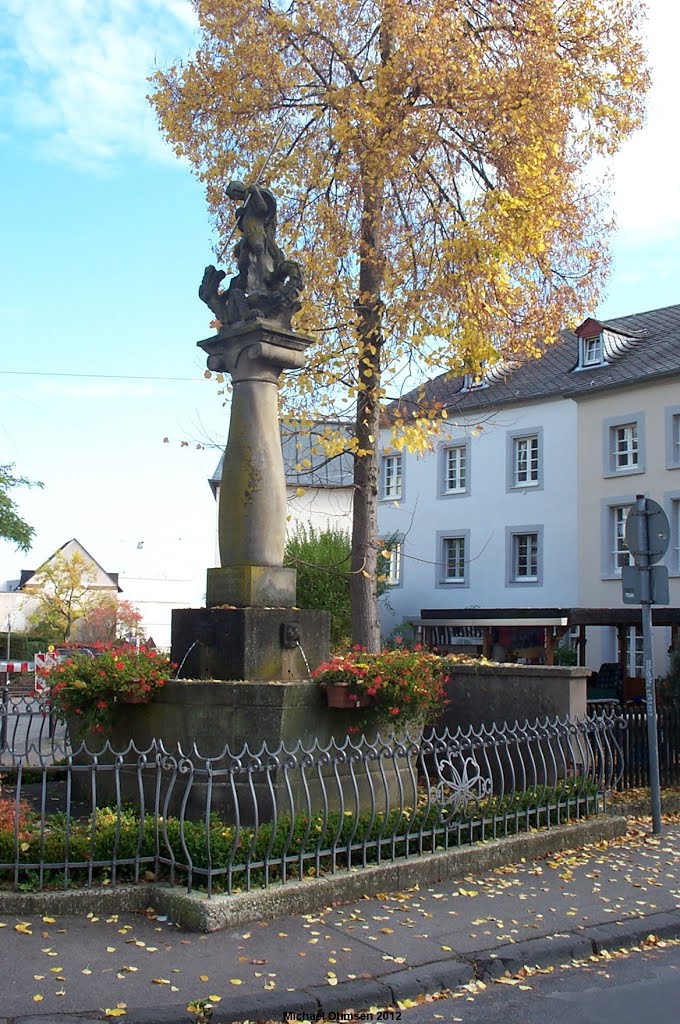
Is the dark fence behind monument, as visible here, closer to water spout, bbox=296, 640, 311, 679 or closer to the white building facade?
water spout, bbox=296, 640, 311, 679

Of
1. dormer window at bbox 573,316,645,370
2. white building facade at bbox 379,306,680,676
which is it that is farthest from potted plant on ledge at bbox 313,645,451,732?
dormer window at bbox 573,316,645,370

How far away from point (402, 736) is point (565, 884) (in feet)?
7.26

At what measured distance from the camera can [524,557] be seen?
3522 cm

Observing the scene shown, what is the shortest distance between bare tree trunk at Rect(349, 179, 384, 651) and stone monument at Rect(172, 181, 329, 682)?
10.8 ft

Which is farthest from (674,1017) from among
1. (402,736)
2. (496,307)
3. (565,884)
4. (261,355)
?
(496,307)

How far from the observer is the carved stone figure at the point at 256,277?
948 centimetres

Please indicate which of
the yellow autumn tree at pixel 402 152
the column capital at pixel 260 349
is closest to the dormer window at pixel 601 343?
the yellow autumn tree at pixel 402 152

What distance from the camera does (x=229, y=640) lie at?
862 centimetres

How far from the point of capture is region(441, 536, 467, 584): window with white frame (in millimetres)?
36969

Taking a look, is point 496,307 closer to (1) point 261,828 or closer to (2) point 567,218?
(2) point 567,218

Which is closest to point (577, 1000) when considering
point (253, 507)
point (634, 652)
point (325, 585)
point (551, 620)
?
point (253, 507)

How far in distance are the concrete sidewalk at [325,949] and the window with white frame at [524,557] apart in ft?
89.9

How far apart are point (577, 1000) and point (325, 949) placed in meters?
1.41

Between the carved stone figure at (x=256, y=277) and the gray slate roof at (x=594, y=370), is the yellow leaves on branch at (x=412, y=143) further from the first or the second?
the gray slate roof at (x=594, y=370)
